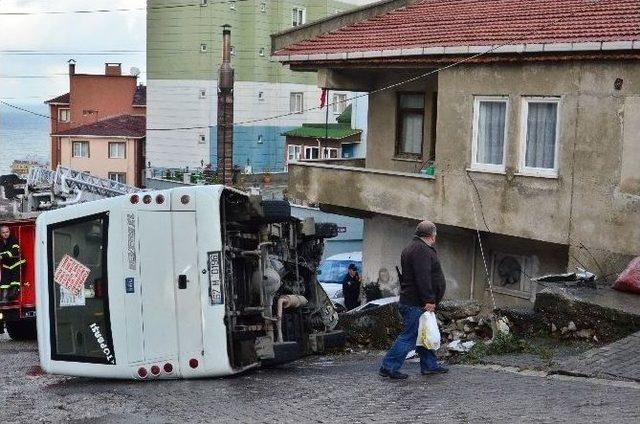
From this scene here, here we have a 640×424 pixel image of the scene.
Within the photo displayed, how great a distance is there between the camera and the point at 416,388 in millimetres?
9492

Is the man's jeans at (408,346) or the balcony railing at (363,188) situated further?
the balcony railing at (363,188)

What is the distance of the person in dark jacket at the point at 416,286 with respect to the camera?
377 inches

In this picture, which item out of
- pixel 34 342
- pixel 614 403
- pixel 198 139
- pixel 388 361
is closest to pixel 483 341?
pixel 388 361

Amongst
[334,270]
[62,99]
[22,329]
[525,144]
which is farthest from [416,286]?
[62,99]

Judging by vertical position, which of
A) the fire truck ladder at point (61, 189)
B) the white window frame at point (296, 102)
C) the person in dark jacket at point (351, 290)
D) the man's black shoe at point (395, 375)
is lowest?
the person in dark jacket at point (351, 290)

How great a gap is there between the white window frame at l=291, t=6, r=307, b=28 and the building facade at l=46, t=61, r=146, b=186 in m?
12.3

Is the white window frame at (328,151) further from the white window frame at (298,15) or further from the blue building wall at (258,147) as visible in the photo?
the white window frame at (298,15)

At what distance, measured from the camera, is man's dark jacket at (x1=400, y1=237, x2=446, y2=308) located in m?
9.55

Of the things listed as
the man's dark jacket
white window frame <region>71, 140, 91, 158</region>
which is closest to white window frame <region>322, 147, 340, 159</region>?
white window frame <region>71, 140, 91, 158</region>

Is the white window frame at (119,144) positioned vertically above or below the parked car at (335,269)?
above

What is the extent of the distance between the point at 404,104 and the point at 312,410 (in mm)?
12734

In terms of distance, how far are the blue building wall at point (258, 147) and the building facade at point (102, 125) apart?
742 cm

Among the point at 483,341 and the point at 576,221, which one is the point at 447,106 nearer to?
the point at 576,221

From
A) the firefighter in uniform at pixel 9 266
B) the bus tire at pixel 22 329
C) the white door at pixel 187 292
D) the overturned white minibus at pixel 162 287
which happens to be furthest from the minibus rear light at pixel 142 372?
the bus tire at pixel 22 329
